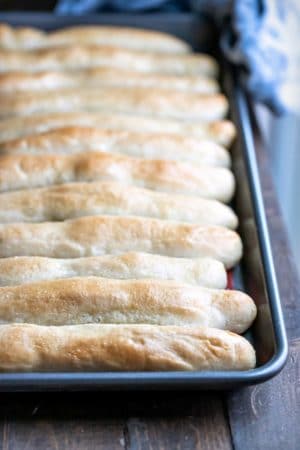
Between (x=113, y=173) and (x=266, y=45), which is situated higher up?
(x=266, y=45)

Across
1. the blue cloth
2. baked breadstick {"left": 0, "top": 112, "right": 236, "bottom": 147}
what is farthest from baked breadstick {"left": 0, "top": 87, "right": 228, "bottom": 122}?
the blue cloth

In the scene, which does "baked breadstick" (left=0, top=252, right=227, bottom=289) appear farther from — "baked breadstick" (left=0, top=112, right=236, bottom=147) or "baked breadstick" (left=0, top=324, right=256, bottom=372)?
"baked breadstick" (left=0, top=112, right=236, bottom=147)

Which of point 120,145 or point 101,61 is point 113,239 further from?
point 101,61

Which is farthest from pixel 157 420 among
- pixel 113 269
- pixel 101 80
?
pixel 101 80

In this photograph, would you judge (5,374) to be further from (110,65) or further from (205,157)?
(110,65)

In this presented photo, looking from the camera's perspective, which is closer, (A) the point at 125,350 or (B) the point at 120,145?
(A) the point at 125,350

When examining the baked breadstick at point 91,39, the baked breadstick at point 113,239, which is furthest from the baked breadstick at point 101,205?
the baked breadstick at point 91,39
